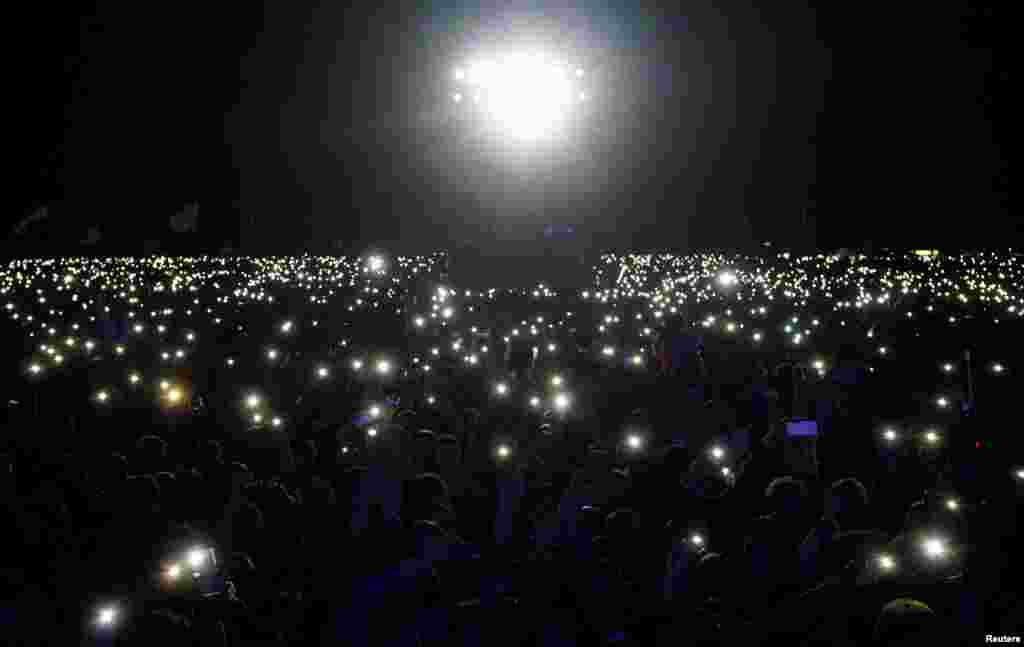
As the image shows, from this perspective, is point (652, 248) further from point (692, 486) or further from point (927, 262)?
point (692, 486)

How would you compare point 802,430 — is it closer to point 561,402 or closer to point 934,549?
point 934,549

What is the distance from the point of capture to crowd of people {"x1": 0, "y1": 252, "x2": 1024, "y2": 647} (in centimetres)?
550

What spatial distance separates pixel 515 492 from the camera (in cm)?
778

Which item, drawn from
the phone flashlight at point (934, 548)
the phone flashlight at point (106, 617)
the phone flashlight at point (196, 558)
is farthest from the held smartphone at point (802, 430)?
the phone flashlight at point (106, 617)

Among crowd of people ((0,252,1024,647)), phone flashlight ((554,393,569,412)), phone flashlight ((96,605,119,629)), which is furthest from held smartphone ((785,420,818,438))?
phone flashlight ((96,605,119,629))

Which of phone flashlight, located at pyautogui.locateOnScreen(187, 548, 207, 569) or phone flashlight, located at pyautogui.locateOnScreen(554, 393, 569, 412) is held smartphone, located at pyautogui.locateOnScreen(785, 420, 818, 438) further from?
phone flashlight, located at pyautogui.locateOnScreen(187, 548, 207, 569)

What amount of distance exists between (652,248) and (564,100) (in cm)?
3786

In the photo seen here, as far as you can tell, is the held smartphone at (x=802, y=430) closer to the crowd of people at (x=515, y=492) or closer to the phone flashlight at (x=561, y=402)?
the crowd of people at (x=515, y=492)

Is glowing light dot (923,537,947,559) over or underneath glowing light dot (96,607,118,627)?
over

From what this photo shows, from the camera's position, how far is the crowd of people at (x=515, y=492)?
5500mm

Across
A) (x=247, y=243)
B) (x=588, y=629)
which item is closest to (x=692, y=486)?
(x=588, y=629)

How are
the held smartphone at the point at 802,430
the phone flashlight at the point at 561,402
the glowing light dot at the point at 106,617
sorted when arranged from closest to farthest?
1. the glowing light dot at the point at 106,617
2. the held smartphone at the point at 802,430
3. the phone flashlight at the point at 561,402

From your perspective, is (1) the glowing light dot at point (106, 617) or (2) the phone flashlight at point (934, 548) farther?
(2) the phone flashlight at point (934, 548)

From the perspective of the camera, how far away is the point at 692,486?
7805mm
